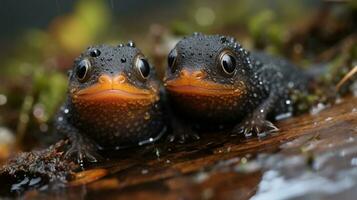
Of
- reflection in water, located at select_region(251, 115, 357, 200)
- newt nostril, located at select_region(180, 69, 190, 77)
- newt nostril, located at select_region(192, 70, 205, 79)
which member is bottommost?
reflection in water, located at select_region(251, 115, 357, 200)

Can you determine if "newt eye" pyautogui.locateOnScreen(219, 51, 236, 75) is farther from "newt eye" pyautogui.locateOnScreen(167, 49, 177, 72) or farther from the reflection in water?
the reflection in water

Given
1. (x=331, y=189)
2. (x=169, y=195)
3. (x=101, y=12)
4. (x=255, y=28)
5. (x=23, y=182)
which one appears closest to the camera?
(x=331, y=189)

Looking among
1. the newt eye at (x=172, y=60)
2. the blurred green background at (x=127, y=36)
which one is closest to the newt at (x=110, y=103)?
the newt eye at (x=172, y=60)

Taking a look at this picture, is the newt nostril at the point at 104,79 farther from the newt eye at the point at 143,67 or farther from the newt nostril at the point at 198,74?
the newt nostril at the point at 198,74

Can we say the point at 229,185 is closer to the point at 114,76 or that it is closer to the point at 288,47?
the point at 114,76

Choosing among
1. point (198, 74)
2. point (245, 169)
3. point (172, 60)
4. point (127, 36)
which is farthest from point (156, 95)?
point (127, 36)

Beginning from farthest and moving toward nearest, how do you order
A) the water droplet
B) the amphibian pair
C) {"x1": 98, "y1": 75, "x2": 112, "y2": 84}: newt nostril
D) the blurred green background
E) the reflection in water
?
the blurred green background → the water droplet → the amphibian pair → {"x1": 98, "y1": 75, "x2": 112, "y2": 84}: newt nostril → the reflection in water

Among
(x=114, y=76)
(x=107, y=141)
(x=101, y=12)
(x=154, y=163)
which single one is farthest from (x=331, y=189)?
(x=101, y=12)

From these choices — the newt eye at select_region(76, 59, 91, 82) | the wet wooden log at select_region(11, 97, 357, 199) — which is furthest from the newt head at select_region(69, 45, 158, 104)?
the wet wooden log at select_region(11, 97, 357, 199)
